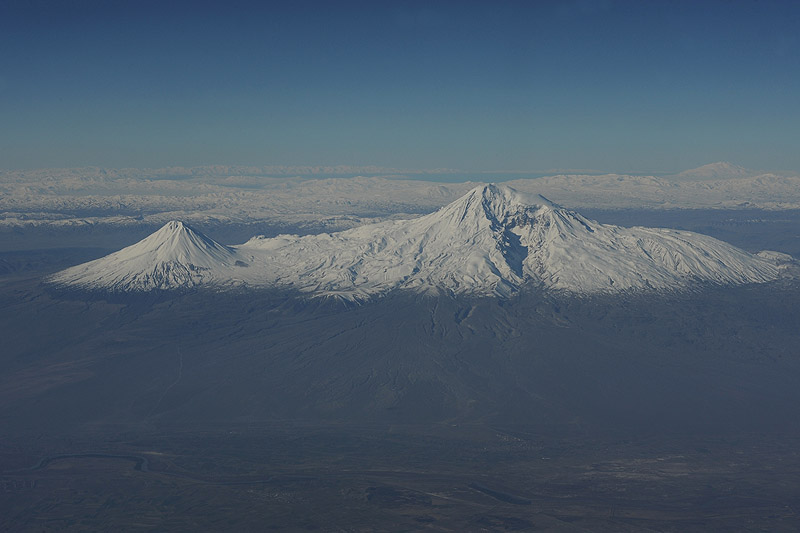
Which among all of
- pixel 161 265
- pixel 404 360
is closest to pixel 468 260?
pixel 404 360

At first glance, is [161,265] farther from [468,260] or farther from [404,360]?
[404,360]

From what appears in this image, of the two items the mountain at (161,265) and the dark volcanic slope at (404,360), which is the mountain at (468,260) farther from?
the dark volcanic slope at (404,360)

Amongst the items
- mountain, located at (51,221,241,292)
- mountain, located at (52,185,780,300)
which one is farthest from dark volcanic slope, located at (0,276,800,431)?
mountain, located at (51,221,241,292)

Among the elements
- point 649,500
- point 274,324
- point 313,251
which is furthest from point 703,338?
point 313,251

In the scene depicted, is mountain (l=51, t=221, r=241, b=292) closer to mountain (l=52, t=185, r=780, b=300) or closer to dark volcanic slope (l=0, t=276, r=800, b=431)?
mountain (l=52, t=185, r=780, b=300)

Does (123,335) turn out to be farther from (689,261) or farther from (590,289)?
(689,261)
